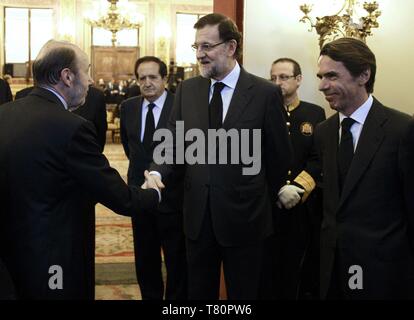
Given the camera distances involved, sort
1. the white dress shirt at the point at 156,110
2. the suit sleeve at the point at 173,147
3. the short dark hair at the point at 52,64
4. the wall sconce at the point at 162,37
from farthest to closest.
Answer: the wall sconce at the point at 162,37
the white dress shirt at the point at 156,110
the suit sleeve at the point at 173,147
the short dark hair at the point at 52,64

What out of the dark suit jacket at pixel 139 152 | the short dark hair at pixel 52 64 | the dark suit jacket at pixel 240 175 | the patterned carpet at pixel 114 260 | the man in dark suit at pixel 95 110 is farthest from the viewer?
the patterned carpet at pixel 114 260

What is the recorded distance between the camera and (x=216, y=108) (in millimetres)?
2727

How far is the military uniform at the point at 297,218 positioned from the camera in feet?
11.3

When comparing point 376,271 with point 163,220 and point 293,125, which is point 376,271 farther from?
point 163,220

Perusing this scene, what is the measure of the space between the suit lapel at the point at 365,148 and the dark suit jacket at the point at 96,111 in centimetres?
224

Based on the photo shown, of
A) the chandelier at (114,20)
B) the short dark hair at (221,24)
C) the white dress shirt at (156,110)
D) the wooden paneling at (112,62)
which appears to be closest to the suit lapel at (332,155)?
the short dark hair at (221,24)

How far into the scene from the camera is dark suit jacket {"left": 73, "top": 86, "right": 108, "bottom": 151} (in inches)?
159

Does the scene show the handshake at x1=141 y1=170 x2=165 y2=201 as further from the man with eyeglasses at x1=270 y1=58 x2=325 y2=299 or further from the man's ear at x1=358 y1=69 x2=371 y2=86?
the man's ear at x1=358 y1=69 x2=371 y2=86

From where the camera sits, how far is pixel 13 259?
6.99 ft

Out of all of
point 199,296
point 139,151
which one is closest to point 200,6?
point 139,151

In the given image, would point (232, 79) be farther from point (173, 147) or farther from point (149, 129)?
point (149, 129)

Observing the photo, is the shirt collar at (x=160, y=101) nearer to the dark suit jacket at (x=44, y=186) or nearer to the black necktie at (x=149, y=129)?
the black necktie at (x=149, y=129)

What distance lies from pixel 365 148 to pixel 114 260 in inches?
129
